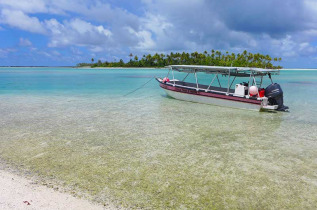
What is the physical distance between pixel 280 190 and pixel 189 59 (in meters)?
118

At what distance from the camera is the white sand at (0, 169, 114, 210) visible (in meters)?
4.60

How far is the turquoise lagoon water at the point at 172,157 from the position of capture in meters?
5.21

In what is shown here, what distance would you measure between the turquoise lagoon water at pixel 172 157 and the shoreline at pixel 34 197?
30 centimetres

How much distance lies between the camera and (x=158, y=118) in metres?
12.9

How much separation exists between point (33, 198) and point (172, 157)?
12.9 ft

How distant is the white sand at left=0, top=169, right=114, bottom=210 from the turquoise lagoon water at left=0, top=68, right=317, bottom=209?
368 mm

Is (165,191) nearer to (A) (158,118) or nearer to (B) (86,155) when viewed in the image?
(B) (86,155)

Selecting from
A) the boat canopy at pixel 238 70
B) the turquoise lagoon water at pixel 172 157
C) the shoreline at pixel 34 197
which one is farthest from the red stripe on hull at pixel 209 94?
the shoreline at pixel 34 197

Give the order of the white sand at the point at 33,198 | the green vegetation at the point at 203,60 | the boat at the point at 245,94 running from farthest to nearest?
the green vegetation at the point at 203,60 < the boat at the point at 245,94 < the white sand at the point at 33,198

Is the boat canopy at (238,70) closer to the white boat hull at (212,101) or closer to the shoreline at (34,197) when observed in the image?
the white boat hull at (212,101)

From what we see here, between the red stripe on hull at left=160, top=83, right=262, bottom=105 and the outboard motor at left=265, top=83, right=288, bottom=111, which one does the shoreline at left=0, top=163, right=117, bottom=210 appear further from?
the outboard motor at left=265, top=83, right=288, bottom=111

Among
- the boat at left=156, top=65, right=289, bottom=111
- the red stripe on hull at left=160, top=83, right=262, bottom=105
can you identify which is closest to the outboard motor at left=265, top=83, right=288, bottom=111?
the boat at left=156, top=65, right=289, bottom=111

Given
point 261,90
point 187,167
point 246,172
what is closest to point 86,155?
point 187,167

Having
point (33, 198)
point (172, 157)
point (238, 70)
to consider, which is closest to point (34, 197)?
point (33, 198)
